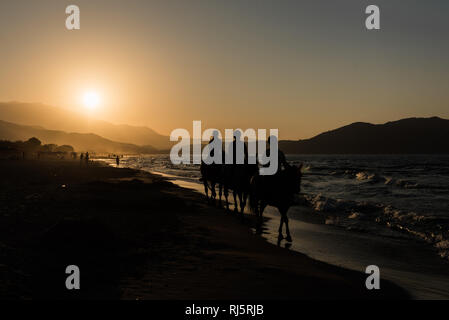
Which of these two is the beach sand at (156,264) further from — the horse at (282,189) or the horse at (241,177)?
the horse at (241,177)

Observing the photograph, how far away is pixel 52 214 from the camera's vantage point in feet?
41.8

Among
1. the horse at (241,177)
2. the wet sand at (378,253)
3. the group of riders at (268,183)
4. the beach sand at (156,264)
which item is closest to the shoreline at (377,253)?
the wet sand at (378,253)

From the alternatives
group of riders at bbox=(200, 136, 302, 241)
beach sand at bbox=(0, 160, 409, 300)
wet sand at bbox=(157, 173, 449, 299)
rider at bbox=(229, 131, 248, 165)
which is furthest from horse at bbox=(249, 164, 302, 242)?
rider at bbox=(229, 131, 248, 165)

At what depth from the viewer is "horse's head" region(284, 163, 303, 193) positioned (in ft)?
37.6

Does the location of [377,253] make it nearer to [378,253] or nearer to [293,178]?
[378,253]

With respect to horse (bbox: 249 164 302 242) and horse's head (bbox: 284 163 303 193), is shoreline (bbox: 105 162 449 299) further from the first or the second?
horse's head (bbox: 284 163 303 193)

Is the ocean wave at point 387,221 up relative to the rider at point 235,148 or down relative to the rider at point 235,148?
down

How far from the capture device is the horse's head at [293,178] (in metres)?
11.4

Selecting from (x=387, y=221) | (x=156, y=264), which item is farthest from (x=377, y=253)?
(x=387, y=221)

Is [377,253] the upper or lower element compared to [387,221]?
upper

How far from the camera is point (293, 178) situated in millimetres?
11492

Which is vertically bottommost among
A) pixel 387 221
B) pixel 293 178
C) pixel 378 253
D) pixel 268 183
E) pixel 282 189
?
pixel 387 221

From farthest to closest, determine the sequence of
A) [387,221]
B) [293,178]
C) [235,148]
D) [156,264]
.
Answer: [387,221] → [235,148] → [293,178] → [156,264]
